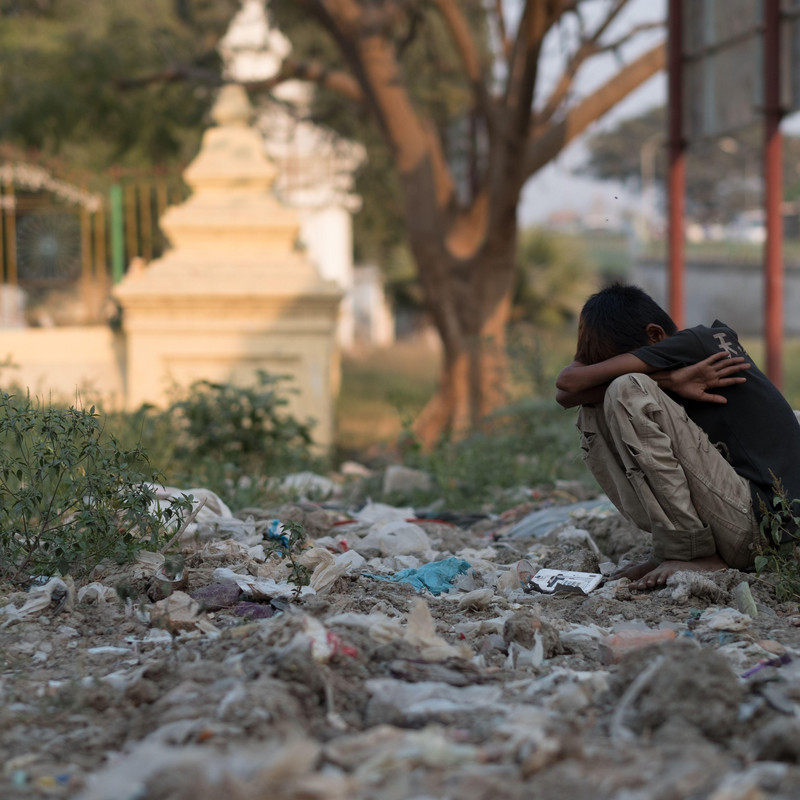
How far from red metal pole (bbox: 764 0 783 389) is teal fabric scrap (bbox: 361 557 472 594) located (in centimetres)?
459

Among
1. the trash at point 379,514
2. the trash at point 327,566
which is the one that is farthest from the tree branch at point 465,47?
the trash at point 327,566

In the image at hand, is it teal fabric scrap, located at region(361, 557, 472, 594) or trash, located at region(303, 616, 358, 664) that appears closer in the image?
trash, located at region(303, 616, 358, 664)

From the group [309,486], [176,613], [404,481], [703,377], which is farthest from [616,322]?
[309,486]

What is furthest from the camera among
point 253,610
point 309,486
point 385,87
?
point 385,87

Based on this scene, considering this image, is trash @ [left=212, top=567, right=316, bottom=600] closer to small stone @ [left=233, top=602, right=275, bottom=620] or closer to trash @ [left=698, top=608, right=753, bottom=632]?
small stone @ [left=233, top=602, right=275, bottom=620]

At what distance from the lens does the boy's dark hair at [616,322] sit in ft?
10.9

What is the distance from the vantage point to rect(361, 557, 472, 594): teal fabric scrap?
133 inches

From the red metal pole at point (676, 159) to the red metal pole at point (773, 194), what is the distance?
2.92 ft

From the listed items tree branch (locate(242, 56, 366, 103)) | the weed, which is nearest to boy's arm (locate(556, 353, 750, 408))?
the weed

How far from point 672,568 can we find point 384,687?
126 cm

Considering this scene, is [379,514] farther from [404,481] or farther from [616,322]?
[616,322]

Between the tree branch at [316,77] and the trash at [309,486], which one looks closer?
the trash at [309,486]

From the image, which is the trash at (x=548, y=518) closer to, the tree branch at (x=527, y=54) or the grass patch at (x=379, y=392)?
the grass patch at (x=379, y=392)

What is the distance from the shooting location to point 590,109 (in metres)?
9.51
